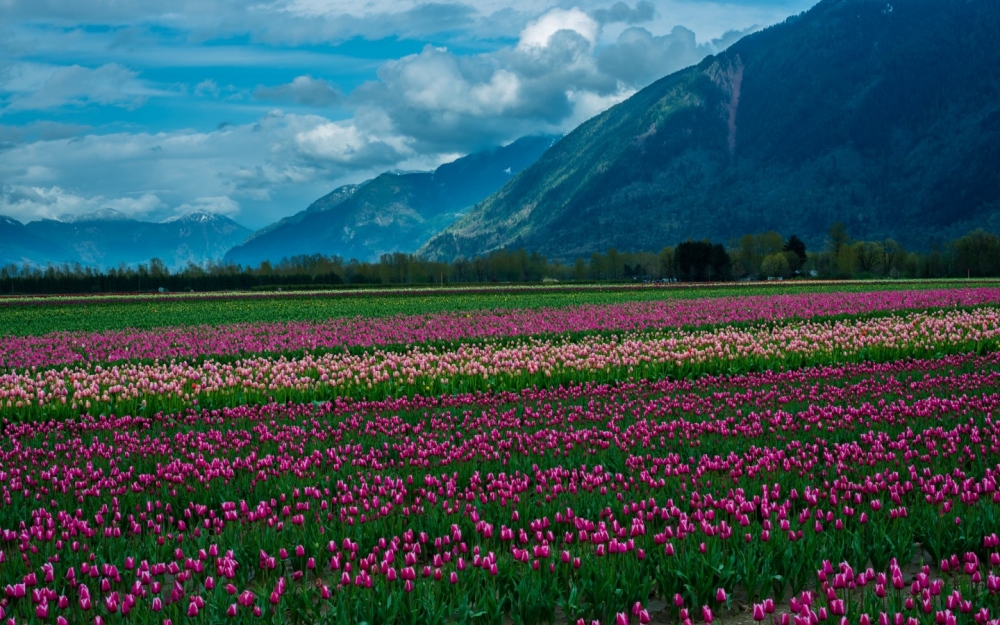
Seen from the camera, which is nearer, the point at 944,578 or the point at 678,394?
the point at 944,578

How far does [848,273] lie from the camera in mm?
136875

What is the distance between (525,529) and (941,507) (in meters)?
3.71

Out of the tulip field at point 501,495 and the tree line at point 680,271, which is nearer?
the tulip field at point 501,495

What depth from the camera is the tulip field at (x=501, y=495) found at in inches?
229

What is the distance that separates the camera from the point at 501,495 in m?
7.94

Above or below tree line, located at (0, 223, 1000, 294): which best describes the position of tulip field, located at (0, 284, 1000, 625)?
below

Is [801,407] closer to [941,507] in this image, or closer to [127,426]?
[941,507]

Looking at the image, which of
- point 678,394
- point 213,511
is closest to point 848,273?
point 678,394

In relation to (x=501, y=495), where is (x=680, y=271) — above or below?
above

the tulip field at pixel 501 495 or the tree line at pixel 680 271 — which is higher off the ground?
the tree line at pixel 680 271

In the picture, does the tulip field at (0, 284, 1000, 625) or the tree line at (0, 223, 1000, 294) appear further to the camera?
the tree line at (0, 223, 1000, 294)

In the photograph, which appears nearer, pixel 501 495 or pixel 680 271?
pixel 501 495

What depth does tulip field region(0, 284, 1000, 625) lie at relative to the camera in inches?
229

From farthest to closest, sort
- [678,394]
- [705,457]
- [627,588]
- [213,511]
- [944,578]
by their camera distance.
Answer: [678,394]
[705,457]
[213,511]
[944,578]
[627,588]
